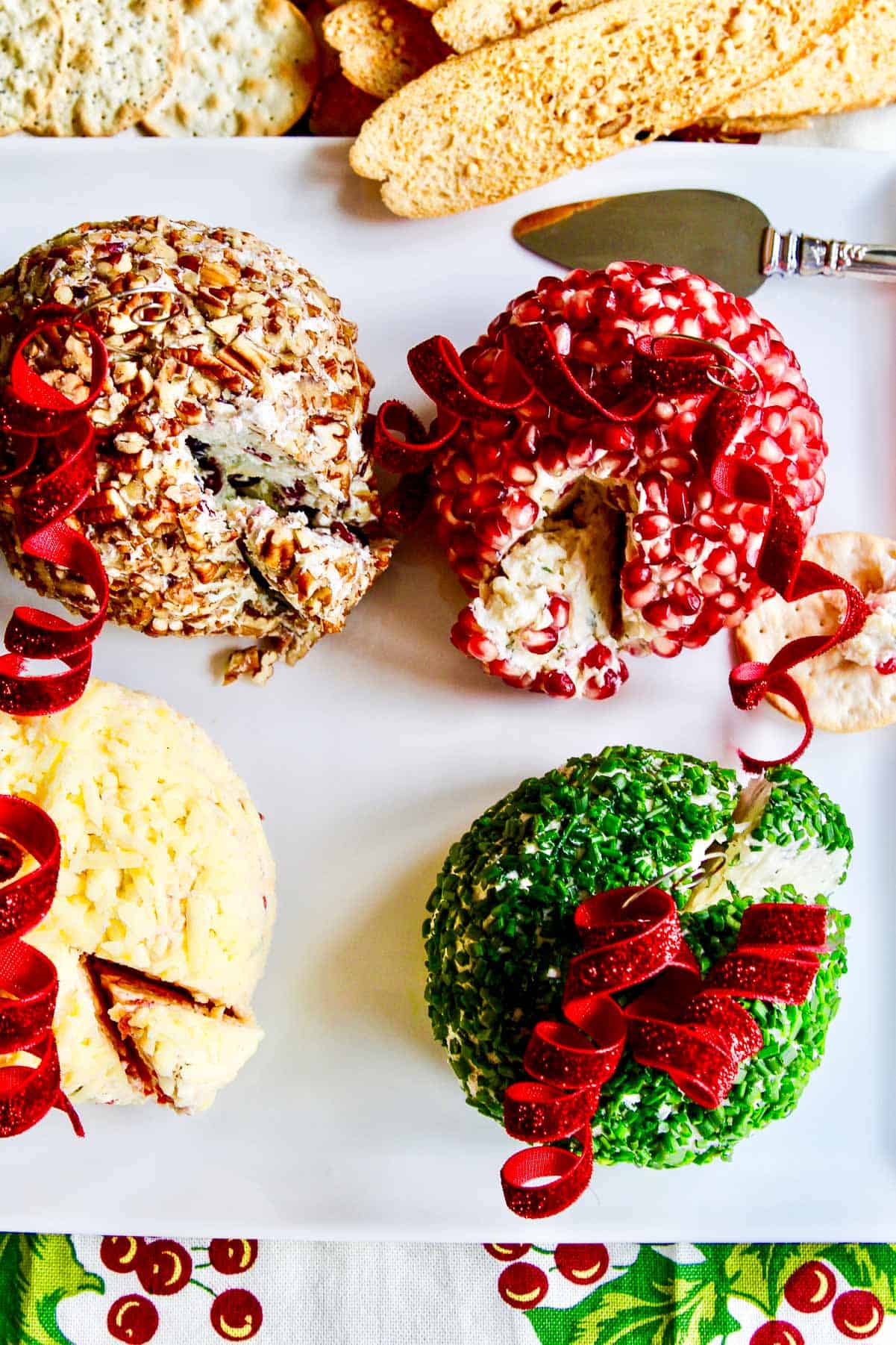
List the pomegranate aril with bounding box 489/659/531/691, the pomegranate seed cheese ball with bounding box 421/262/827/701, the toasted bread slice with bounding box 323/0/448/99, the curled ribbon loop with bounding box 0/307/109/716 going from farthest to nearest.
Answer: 1. the toasted bread slice with bounding box 323/0/448/99
2. the pomegranate aril with bounding box 489/659/531/691
3. the pomegranate seed cheese ball with bounding box 421/262/827/701
4. the curled ribbon loop with bounding box 0/307/109/716

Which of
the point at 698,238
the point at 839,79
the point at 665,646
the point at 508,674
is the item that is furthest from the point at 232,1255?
the point at 839,79

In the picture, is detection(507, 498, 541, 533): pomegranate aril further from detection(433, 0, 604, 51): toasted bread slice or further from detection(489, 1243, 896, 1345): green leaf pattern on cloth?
detection(489, 1243, 896, 1345): green leaf pattern on cloth

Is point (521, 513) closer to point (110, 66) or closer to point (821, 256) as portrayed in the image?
point (821, 256)

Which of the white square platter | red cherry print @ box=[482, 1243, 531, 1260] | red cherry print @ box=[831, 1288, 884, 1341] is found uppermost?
the white square platter

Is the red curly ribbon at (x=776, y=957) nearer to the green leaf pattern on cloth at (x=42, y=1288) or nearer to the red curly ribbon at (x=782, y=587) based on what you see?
the red curly ribbon at (x=782, y=587)

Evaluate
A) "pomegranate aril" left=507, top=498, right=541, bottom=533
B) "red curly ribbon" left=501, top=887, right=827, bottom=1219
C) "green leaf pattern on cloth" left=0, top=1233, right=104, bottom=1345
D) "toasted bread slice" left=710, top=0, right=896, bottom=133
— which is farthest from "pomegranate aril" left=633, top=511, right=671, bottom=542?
"green leaf pattern on cloth" left=0, top=1233, right=104, bottom=1345

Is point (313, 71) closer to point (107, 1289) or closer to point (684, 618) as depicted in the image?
point (684, 618)

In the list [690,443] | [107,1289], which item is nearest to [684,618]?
[690,443]
